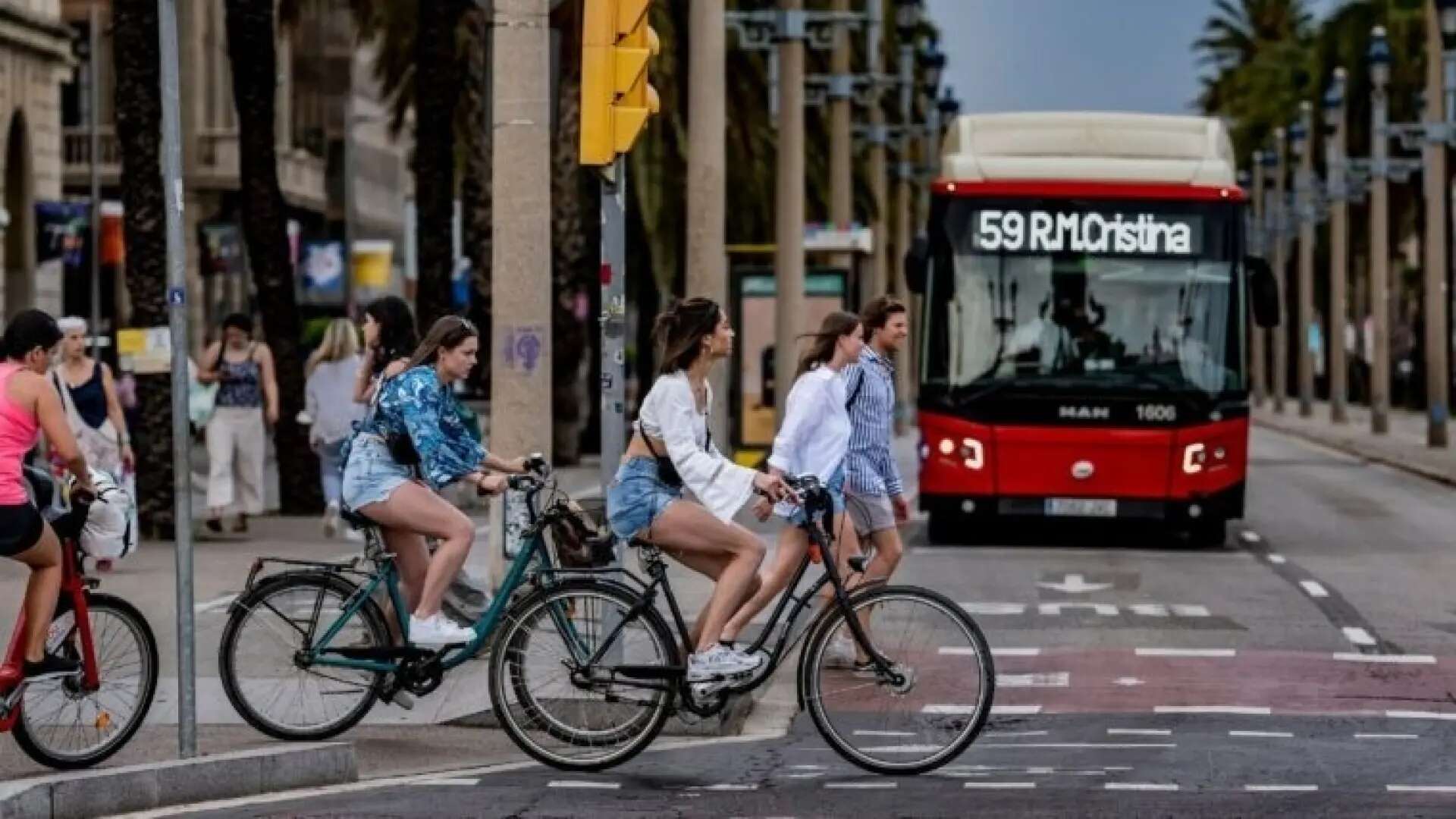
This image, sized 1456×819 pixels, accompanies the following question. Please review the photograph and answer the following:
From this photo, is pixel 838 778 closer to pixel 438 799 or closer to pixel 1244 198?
pixel 438 799

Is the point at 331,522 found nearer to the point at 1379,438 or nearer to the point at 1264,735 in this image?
the point at 1264,735

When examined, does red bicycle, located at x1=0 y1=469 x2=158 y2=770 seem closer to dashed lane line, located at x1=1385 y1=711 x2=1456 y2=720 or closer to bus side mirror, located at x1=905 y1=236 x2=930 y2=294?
dashed lane line, located at x1=1385 y1=711 x2=1456 y2=720

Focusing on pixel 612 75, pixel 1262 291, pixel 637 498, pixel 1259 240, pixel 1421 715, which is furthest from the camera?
pixel 1259 240

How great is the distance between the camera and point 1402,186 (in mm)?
86375

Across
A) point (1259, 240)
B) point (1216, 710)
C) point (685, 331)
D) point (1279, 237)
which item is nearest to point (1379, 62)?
point (1279, 237)

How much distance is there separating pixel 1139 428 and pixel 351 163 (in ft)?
137

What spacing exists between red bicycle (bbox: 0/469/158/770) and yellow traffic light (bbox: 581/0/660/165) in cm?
311

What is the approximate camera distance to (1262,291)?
82.8 ft

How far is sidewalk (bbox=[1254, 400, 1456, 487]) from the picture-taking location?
151ft

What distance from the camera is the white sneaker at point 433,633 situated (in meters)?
12.9

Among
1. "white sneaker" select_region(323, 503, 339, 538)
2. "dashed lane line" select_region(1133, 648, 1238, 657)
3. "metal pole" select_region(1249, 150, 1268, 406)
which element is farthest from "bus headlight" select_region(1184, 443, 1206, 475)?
"metal pole" select_region(1249, 150, 1268, 406)

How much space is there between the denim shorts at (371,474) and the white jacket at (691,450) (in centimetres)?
104

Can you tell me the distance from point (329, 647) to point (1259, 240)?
113 metres

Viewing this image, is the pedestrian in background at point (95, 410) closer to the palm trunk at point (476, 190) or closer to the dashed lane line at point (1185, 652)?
the dashed lane line at point (1185, 652)
